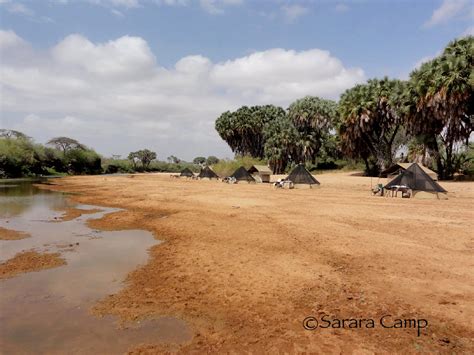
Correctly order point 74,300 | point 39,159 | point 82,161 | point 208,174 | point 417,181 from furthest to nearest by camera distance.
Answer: point 82,161 < point 39,159 < point 208,174 < point 417,181 < point 74,300

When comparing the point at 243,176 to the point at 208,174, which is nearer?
the point at 243,176

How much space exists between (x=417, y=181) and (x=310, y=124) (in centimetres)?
3889

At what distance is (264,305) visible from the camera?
591 centimetres

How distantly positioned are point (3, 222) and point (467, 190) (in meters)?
31.3

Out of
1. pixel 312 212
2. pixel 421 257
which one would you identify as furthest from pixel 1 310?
pixel 312 212

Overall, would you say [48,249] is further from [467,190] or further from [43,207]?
[467,190]

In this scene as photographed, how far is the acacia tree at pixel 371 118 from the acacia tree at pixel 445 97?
4.28 metres

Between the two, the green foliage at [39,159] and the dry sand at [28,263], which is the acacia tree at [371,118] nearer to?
the dry sand at [28,263]

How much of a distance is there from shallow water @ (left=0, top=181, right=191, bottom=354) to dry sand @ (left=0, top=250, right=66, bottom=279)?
0.28 meters

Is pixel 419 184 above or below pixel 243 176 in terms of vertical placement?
below

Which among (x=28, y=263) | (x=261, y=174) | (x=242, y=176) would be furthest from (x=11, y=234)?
(x=261, y=174)

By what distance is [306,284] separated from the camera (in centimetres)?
682
